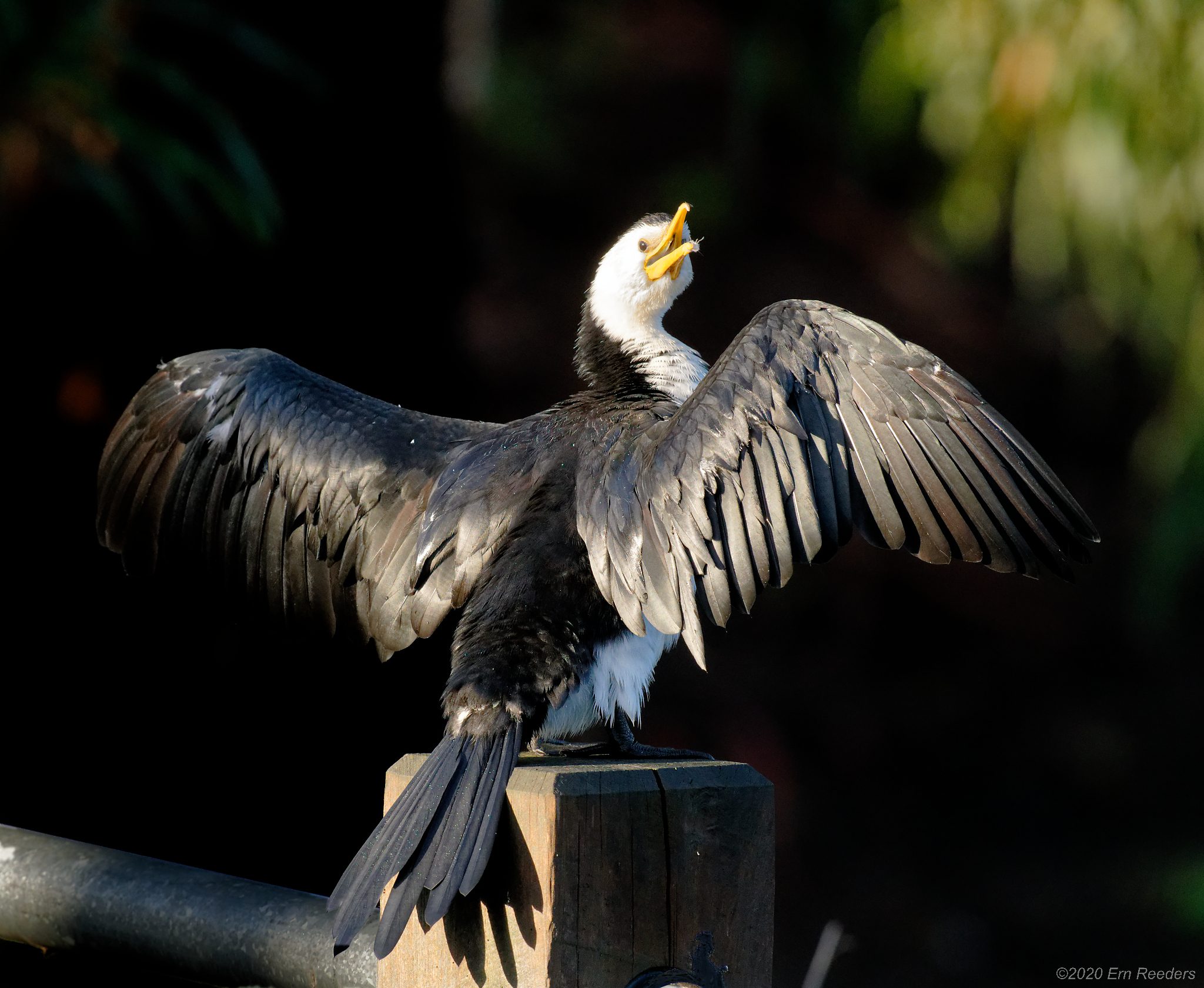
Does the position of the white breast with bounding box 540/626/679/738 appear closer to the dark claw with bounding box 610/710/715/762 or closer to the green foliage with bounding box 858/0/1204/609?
the dark claw with bounding box 610/710/715/762

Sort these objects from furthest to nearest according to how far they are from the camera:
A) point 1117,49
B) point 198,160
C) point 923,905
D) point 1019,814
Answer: point 1019,814 → point 923,905 → point 1117,49 → point 198,160

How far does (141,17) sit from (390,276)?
0.79 meters

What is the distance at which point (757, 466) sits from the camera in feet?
6.17

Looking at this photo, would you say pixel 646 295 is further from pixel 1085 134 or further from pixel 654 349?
pixel 1085 134

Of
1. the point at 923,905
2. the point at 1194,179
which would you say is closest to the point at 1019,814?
the point at 923,905

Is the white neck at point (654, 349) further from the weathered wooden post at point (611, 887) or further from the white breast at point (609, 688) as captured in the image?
the weathered wooden post at point (611, 887)

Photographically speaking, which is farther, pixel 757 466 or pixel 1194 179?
pixel 1194 179

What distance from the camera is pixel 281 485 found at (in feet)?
7.99

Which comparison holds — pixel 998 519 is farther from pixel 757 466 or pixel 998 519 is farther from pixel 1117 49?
pixel 1117 49

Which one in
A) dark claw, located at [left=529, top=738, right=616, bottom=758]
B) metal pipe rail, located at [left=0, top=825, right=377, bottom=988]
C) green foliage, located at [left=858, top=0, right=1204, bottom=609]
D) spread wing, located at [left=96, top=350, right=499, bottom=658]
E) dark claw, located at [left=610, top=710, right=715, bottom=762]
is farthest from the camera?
green foliage, located at [left=858, top=0, right=1204, bottom=609]

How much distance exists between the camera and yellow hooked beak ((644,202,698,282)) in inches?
99.8
